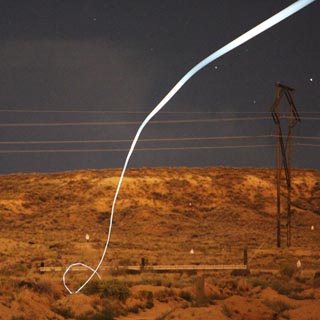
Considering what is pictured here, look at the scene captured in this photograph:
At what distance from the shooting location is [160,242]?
71.4 meters

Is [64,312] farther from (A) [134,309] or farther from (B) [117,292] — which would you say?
(B) [117,292]

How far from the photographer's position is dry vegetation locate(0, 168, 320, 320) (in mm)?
26688

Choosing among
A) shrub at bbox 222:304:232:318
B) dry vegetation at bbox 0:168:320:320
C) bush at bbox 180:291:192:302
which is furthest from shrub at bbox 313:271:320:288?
shrub at bbox 222:304:232:318

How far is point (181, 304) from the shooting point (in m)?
28.2

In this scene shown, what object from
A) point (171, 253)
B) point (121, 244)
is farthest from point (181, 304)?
point (121, 244)

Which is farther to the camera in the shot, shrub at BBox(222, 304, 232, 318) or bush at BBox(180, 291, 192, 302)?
bush at BBox(180, 291, 192, 302)

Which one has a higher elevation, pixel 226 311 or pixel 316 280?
pixel 226 311

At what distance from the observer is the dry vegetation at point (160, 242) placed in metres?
26.7

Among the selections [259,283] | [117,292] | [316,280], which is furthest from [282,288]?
[117,292]

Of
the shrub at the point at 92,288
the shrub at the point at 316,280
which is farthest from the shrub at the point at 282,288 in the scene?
the shrub at the point at 92,288

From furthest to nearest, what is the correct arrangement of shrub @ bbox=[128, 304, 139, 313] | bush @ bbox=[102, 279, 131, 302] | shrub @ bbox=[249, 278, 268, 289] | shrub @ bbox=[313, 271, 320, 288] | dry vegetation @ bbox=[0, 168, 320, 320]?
1. shrub @ bbox=[313, 271, 320, 288]
2. shrub @ bbox=[249, 278, 268, 289]
3. bush @ bbox=[102, 279, 131, 302]
4. shrub @ bbox=[128, 304, 139, 313]
5. dry vegetation @ bbox=[0, 168, 320, 320]

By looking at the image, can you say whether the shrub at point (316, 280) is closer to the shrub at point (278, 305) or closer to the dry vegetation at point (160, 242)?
the dry vegetation at point (160, 242)

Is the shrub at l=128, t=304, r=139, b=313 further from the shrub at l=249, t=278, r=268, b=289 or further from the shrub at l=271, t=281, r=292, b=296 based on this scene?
the shrub at l=249, t=278, r=268, b=289

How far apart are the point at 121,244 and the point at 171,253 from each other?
9.60 meters
